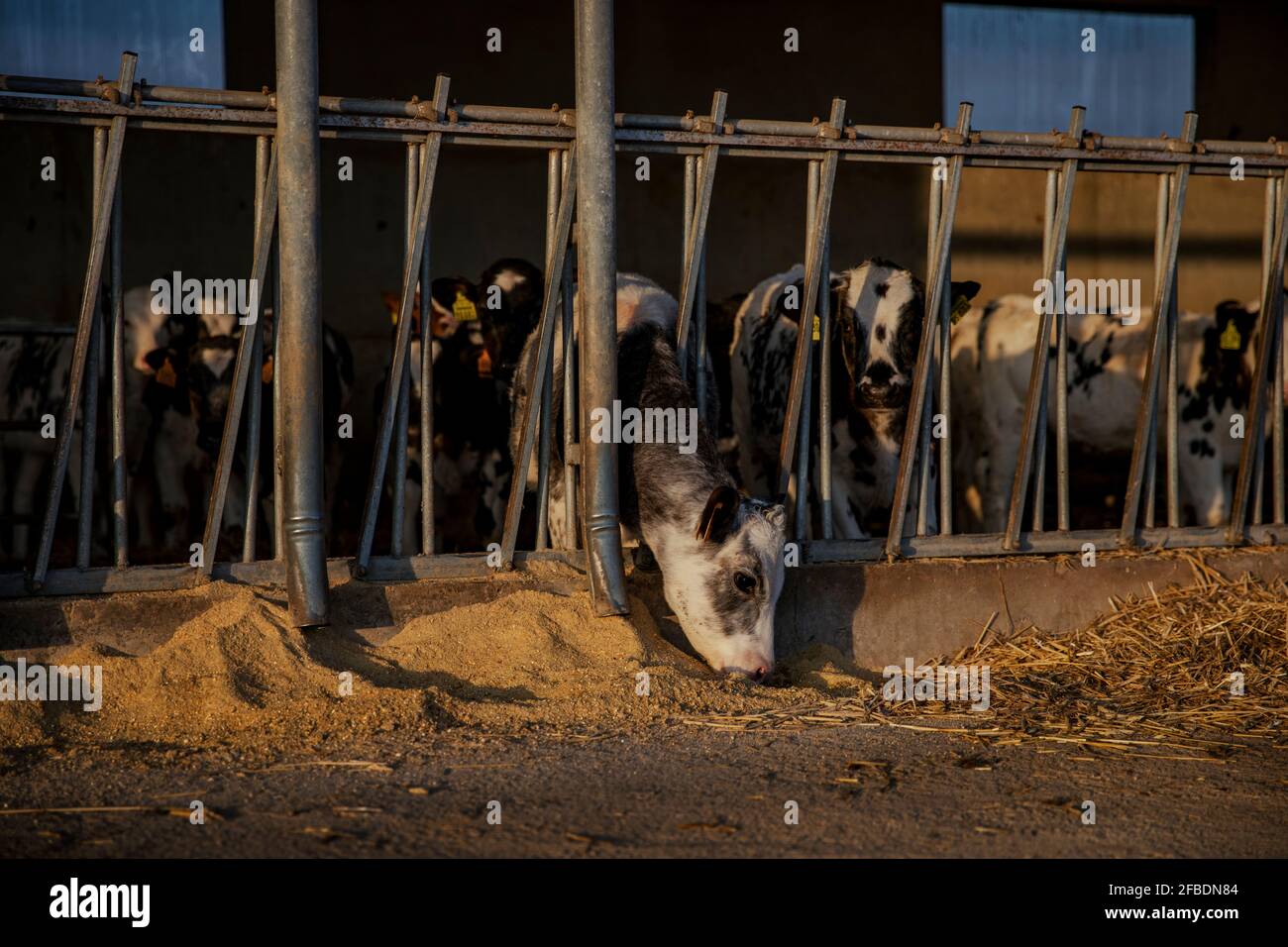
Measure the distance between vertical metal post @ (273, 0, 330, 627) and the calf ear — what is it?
1477mm

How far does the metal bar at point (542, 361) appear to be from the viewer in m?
5.72

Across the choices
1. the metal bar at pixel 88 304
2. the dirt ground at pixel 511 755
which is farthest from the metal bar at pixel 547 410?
the metal bar at pixel 88 304

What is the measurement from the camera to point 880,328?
26.1ft

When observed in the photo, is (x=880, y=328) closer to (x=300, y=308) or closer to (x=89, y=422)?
(x=300, y=308)

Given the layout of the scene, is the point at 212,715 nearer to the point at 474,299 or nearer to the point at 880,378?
the point at 880,378

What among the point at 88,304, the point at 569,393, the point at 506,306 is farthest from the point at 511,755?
the point at 506,306

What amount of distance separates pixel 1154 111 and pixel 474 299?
22.9 ft

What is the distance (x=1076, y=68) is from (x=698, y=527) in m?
8.86

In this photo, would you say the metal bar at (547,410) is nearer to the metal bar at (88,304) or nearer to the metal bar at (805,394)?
the metal bar at (805,394)

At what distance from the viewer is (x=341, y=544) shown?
31.7ft

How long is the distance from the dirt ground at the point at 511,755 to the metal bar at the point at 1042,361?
121 centimetres

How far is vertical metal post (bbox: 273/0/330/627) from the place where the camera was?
518cm

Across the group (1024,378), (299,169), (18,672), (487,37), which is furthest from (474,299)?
(18,672)
